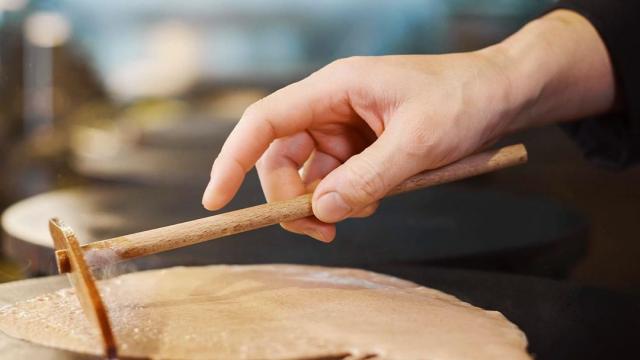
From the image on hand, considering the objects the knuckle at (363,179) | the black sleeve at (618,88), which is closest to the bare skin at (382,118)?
the knuckle at (363,179)

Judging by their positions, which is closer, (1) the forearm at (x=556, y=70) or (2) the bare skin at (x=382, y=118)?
(2) the bare skin at (x=382, y=118)

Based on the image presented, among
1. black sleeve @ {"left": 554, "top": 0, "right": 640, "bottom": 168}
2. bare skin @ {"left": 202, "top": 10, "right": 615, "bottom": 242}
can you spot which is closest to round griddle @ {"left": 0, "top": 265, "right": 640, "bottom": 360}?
bare skin @ {"left": 202, "top": 10, "right": 615, "bottom": 242}

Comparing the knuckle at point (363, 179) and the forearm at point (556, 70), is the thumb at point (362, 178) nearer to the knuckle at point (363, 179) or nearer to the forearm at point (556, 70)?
the knuckle at point (363, 179)

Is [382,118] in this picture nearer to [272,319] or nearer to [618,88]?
[272,319]

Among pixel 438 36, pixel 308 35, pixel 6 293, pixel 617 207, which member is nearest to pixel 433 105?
pixel 6 293

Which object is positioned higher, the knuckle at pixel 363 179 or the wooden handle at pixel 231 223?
the knuckle at pixel 363 179

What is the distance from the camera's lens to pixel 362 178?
96 cm

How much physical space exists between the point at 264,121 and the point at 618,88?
2.30 feet

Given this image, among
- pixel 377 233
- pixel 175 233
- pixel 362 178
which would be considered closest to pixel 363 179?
pixel 362 178

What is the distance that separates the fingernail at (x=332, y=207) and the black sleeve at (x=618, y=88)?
632 mm

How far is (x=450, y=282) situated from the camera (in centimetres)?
113

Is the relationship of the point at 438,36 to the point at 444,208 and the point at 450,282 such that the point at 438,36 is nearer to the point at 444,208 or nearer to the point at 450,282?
the point at 444,208

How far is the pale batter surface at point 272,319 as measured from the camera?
83 centimetres

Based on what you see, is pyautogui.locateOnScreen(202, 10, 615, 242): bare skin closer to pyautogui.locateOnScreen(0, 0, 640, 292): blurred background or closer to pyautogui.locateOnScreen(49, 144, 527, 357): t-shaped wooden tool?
pyautogui.locateOnScreen(49, 144, 527, 357): t-shaped wooden tool
